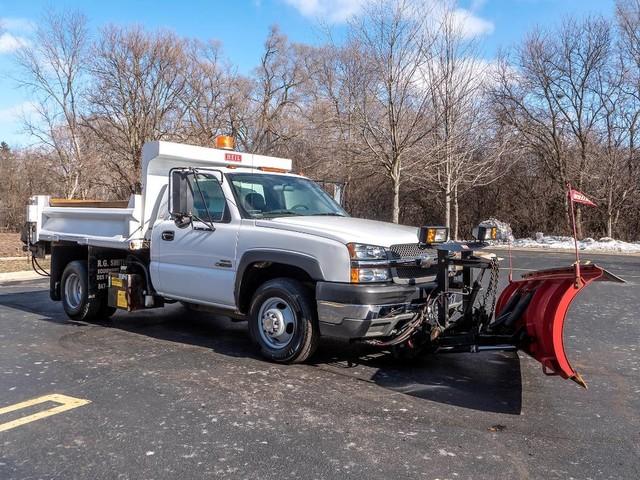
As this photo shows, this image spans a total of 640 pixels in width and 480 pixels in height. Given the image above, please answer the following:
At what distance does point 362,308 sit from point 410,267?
745 mm

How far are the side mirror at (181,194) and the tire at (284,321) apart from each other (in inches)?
48.4

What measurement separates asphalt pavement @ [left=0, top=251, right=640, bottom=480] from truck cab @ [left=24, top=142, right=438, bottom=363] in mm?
546

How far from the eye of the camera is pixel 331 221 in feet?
19.4

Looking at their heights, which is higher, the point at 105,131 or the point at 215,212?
the point at 105,131

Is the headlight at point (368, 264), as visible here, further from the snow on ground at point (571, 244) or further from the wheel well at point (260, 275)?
the snow on ground at point (571, 244)

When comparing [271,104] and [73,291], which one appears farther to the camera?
[271,104]

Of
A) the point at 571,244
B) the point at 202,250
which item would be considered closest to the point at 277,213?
the point at 202,250

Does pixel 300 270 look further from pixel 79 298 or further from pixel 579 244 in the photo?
pixel 579 244

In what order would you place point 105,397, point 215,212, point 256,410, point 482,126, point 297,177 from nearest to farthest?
point 256,410 → point 105,397 → point 215,212 → point 297,177 → point 482,126

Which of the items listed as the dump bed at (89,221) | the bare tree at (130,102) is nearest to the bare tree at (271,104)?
the bare tree at (130,102)

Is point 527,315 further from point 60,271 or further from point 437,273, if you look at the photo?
point 60,271

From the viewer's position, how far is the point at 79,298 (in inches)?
324

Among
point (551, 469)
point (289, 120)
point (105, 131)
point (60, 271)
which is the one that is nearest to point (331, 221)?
point (551, 469)

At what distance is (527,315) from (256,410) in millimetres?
2443
